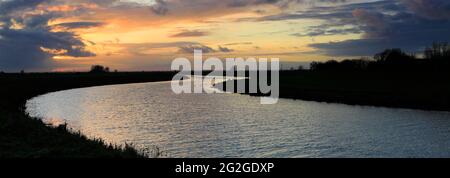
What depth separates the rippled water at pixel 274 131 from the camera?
27169 mm

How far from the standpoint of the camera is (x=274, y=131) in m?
35.0

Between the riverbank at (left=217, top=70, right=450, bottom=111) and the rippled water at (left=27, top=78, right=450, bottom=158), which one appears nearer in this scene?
the rippled water at (left=27, top=78, right=450, bottom=158)

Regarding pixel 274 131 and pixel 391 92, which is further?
pixel 391 92

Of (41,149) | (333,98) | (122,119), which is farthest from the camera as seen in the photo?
(333,98)

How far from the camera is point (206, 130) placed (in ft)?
115

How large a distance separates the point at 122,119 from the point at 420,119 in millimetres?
29060

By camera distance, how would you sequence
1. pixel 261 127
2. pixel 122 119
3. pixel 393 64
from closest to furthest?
pixel 261 127 < pixel 122 119 < pixel 393 64

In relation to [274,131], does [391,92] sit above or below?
above

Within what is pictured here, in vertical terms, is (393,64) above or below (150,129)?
above

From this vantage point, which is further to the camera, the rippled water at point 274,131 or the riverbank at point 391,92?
the riverbank at point 391,92

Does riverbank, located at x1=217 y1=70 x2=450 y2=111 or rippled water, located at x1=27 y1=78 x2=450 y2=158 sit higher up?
riverbank, located at x1=217 y1=70 x2=450 y2=111

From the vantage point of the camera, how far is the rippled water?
27169mm
